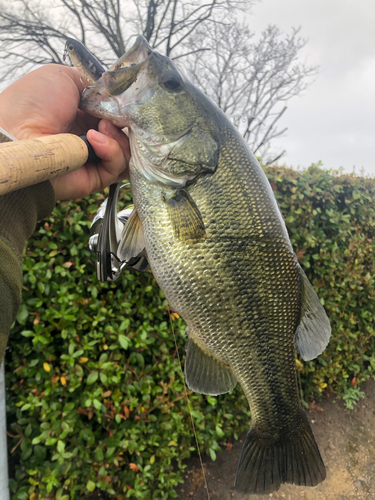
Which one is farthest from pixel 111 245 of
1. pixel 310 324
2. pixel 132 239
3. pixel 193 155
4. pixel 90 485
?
pixel 90 485

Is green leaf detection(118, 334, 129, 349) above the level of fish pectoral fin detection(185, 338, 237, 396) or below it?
below

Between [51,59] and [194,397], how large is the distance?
11588 millimetres

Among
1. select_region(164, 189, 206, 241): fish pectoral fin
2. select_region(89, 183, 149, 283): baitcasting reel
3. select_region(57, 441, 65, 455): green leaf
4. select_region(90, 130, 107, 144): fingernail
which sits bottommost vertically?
select_region(57, 441, 65, 455): green leaf

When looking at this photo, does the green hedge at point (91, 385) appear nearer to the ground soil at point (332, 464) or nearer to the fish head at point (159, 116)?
the ground soil at point (332, 464)

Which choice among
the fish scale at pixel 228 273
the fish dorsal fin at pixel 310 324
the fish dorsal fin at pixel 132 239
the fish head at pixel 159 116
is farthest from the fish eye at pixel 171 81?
the fish dorsal fin at pixel 310 324

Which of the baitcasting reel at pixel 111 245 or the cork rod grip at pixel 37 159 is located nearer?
the cork rod grip at pixel 37 159

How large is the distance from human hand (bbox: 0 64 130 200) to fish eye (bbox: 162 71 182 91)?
30cm

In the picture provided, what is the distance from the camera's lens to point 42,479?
2393mm

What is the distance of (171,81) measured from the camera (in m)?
1.36

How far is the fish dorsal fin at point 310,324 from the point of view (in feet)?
4.69

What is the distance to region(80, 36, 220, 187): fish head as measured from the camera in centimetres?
128

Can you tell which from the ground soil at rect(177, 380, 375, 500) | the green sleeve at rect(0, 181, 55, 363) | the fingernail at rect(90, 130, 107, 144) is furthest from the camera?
the ground soil at rect(177, 380, 375, 500)

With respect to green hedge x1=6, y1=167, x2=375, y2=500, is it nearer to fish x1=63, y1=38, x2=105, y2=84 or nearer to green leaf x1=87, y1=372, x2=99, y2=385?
green leaf x1=87, y1=372, x2=99, y2=385

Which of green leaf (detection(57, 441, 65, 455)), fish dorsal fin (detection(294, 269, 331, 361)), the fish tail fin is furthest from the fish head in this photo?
green leaf (detection(57, 441, 65, 455))
